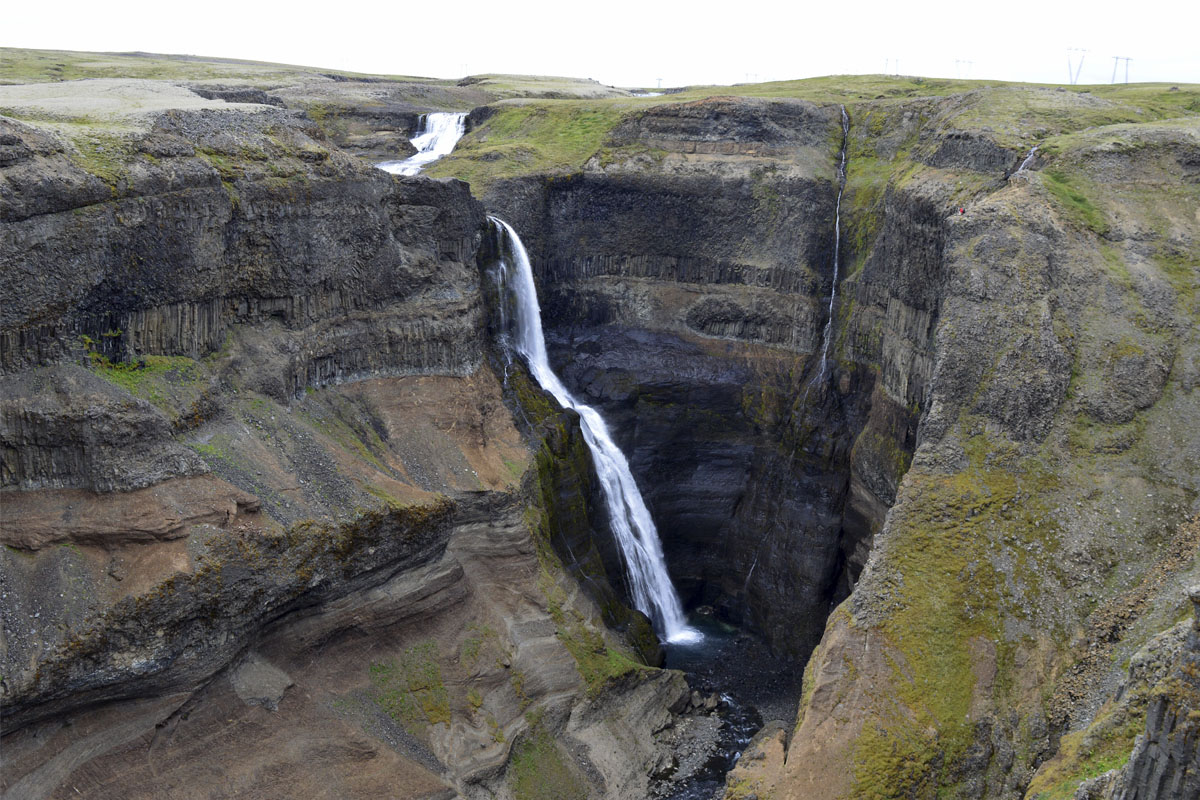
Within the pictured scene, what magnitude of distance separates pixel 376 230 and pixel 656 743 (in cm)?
2092

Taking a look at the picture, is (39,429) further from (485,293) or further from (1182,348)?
(1182,348)

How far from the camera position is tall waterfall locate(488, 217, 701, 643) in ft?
147

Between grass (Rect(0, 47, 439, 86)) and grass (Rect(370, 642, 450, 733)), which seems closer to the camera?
grass (Rect(370, 642, 450, 733))

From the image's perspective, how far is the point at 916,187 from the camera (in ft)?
135

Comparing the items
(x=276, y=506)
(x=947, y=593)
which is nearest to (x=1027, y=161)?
(x=947, y=593)

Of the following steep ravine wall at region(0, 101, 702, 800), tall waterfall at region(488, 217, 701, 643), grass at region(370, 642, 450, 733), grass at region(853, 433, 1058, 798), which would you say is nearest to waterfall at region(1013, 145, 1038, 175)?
grass at region(853, 433, 1058, 798)

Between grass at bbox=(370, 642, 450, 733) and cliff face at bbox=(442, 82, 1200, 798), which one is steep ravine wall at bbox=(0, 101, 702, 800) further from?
cliff face at bbox=(442, 82, 1200, 798)

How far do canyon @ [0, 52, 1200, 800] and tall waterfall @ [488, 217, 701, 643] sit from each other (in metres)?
1.17

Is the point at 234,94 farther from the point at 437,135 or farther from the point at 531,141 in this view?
the point at 531,141

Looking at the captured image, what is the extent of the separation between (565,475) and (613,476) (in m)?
4.48

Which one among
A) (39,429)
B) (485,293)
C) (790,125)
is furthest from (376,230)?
(790,125)

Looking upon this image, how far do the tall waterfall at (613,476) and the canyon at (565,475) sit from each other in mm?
1169

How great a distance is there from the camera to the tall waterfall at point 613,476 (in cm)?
4484

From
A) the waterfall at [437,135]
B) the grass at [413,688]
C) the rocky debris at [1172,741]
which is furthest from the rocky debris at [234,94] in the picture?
the rocky debris at [1172,741]
